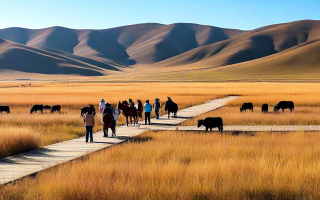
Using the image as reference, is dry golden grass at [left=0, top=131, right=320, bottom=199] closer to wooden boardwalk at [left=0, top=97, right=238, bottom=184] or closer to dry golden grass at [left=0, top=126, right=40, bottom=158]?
wooden boardwalk at [left=0, top=97, right=238, bottom=184]

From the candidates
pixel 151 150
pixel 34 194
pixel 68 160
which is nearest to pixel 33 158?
pixel 68 160

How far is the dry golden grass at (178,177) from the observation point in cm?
818

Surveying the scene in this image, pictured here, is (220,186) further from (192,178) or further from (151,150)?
(151,150)

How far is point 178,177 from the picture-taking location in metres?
9.43

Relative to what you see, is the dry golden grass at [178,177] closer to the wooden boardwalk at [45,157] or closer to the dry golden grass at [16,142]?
the wooden boardwalk at [45,157]

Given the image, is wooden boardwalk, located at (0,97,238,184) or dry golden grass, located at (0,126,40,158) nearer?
wooden boardwalk, located at (0,97,238,184)

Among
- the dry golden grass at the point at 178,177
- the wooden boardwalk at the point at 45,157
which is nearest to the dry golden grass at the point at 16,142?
the wooden boardwalk at the point at 45,157

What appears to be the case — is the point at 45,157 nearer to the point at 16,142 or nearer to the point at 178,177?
the point at 16,142

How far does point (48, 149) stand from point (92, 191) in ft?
20.5

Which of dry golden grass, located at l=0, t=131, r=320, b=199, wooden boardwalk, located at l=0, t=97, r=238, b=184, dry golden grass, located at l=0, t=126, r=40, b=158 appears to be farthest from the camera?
dry golden grass, located at l=0, t=126, r=40, b=158

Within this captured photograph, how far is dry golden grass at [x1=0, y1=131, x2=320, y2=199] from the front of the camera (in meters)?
8.18

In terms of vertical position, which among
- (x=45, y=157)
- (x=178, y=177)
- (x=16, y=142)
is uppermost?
(x=16, y=142)

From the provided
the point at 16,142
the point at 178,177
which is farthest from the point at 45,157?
the point at 178,177

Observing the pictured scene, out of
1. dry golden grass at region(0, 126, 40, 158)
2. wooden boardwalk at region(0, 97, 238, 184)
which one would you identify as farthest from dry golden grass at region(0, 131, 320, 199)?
dry golden grass at region(0, 126, 40, 158)
